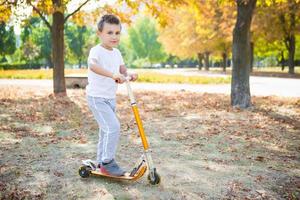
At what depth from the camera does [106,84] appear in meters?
4.66

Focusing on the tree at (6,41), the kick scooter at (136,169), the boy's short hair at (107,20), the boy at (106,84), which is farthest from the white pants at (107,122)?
the tree at (6,41)

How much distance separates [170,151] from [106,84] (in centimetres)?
234

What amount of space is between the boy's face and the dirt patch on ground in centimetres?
177

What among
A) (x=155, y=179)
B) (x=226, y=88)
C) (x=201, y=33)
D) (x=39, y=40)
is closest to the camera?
(x=155, y=179)

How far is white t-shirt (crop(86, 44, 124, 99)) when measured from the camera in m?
4.56

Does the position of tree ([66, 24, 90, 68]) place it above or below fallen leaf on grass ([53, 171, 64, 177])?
above

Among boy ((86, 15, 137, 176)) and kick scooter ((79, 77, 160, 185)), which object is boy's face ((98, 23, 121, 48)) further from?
kick scooter ((79, 77, 160, 185))

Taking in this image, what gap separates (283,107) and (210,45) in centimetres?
3501

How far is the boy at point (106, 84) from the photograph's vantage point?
4508 mm

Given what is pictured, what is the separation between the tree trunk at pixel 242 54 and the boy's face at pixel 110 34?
7.73 meters

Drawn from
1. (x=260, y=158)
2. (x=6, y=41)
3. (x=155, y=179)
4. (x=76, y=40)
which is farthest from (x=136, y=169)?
(x=76, y=40)

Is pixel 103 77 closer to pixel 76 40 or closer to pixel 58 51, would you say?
pixel 58 51

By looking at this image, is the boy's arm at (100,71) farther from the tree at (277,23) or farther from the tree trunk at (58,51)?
the tree at (277,23)

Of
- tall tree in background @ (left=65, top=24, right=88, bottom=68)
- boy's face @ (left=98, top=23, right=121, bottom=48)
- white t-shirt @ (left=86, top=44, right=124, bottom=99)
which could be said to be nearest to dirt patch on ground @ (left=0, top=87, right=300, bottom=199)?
white t-shirt @ (left=86, top=44, right=124, bottom=99)
